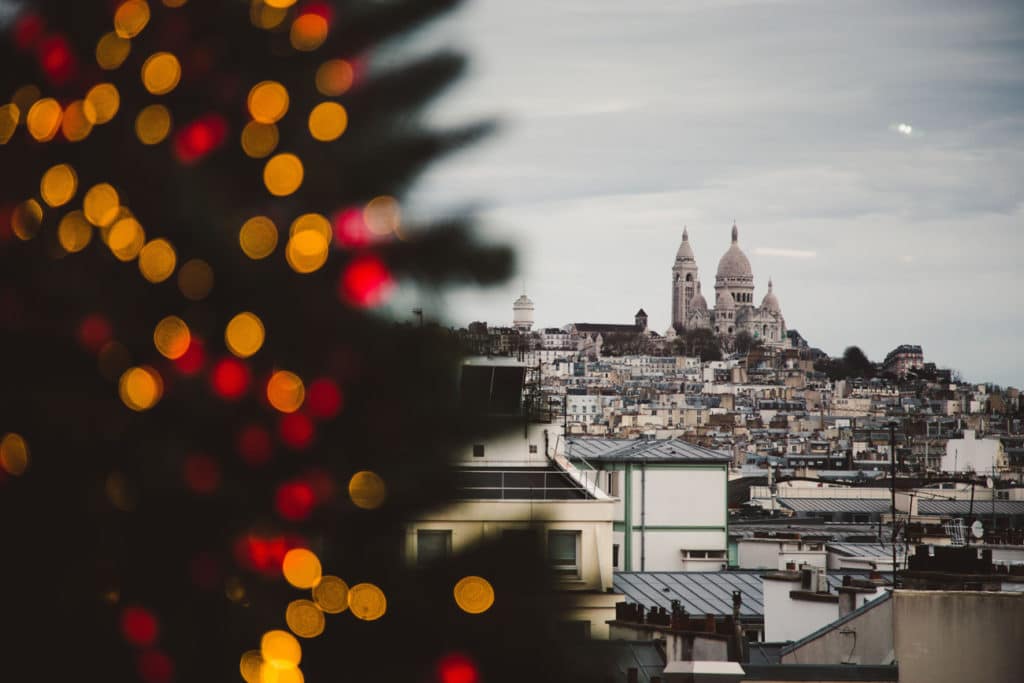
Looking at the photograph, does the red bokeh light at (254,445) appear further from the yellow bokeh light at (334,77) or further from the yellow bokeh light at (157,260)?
the yellow bokeh light at (334,77)

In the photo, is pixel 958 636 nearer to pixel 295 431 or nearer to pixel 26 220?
pixel 295 431

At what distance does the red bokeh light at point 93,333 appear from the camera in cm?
138

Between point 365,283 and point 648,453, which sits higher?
point 365,283

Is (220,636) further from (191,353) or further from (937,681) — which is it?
(937,681)

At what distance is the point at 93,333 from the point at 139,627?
0.29m

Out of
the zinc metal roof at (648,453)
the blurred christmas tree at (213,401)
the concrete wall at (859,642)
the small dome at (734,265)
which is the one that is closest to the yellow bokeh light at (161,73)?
the blurred christmas tree at (213,401)

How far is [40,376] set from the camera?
4.53 ft

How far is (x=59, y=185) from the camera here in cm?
142

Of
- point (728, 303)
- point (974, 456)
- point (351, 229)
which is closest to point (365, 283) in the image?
point (351, 229)

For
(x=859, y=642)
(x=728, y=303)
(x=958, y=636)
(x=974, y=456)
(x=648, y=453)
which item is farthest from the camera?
(x=728, y=303)

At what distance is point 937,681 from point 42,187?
6639 millimetres

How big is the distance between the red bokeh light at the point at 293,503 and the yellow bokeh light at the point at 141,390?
0.49 ft

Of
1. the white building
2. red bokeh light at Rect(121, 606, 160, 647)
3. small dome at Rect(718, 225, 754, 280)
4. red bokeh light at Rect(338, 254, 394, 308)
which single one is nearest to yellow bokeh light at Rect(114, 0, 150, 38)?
red bokeh light at Rect(338, 254, 394, 308)

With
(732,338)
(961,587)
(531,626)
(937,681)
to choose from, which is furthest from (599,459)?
(732,338)
